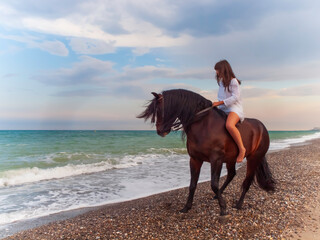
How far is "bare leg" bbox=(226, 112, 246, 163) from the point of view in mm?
3922

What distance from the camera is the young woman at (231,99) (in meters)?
3.95

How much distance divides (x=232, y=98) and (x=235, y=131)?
0.52 m

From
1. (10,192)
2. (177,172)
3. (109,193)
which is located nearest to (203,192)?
(109,193)

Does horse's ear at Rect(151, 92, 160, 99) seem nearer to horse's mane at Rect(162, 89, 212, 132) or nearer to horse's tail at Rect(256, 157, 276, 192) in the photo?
horse's mane at Rect(162, 89, 212, 132)

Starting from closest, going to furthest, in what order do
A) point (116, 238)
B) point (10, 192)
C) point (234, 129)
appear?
point (116, 238) < point (234, 129) < point (10, 192)

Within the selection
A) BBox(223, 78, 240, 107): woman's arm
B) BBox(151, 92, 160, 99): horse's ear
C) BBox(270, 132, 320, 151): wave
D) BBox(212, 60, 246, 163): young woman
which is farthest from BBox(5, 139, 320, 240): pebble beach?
BBox(270, 132, 320, 151): wave

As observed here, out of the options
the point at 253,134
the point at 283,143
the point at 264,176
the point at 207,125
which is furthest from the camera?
the point at 283,143

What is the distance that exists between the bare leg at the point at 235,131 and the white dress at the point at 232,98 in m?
0.10

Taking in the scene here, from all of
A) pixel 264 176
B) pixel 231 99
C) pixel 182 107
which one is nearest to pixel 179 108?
pixel 182 107

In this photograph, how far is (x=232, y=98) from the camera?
3.98m

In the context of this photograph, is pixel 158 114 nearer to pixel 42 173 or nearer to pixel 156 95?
pixel 156 95

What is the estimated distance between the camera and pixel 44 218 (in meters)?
5.44

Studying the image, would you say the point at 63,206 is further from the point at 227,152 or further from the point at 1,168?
the point at 1,168

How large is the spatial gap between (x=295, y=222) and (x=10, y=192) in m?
7.76
